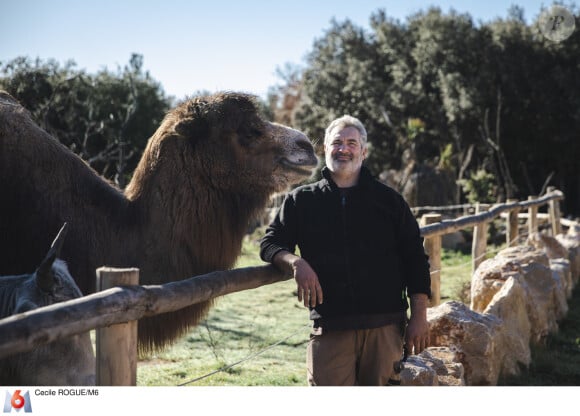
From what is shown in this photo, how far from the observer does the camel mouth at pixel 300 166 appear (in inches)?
166

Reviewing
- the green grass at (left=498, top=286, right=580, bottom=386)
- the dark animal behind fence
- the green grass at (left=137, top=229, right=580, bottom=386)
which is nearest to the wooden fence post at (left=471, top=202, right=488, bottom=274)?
the green grass at (left=137, top=229, right=580, bottom=386)

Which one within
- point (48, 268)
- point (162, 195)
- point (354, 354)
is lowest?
point (354, 354)

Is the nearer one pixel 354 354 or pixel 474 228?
pixel 354 354

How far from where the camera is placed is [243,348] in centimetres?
710

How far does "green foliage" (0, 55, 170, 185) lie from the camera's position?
11039 mm

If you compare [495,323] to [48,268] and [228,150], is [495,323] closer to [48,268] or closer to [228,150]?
[228,150]

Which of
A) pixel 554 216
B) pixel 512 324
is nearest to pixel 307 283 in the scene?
pixel 512 324

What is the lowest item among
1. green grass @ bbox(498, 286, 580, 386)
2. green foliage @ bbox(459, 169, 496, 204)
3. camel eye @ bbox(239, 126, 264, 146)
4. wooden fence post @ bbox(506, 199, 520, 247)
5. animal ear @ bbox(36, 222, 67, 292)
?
green grass @ bbox(498, 286, 580, 386)

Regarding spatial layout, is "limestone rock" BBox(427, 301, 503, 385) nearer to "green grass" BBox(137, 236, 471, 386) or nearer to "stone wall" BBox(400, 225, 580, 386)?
"stone wall" BBox(400, 225, 580, 386)

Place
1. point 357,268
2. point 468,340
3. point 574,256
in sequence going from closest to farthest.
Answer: point 357,268, point 468,340, point 574,256

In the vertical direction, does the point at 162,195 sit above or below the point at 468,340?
above
